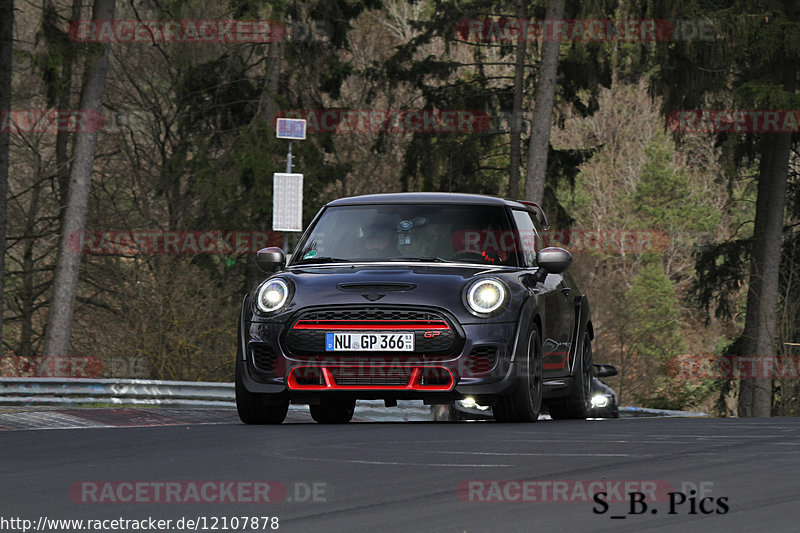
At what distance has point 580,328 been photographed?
43.3ft

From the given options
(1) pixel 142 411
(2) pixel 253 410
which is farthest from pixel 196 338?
(2) pixel 253 410

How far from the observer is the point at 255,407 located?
11383 millimetres

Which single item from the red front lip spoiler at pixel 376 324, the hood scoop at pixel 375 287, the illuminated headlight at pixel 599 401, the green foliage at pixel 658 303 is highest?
the hood scoop at pixel 375 287

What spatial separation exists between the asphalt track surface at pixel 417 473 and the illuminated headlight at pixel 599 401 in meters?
6.81

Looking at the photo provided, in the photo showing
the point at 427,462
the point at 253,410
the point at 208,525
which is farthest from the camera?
the point at 253,410

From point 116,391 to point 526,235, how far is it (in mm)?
5541

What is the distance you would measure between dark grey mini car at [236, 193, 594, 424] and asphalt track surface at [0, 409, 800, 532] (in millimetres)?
316

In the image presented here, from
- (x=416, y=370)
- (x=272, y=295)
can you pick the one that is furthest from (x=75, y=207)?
(x=416, y=370)

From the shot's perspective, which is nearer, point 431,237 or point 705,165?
point 431,237

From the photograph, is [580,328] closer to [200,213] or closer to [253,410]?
[253,410]

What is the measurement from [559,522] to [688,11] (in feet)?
75.4

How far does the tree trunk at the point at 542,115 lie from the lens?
95.8 ft

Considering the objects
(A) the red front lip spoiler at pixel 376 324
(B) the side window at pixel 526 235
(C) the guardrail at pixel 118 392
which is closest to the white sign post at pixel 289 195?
(C) the guardrail at pixel 118 392

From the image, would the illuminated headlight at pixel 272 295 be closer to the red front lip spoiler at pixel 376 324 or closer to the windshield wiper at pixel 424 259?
the red front lip spoiler at pixel 376 324
